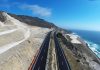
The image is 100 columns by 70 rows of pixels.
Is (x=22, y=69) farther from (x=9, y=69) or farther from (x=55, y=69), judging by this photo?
(x=55, y=69)

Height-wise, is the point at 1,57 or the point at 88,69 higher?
the point at 1,57

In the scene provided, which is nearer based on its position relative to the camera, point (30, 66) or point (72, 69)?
point (30, 66)

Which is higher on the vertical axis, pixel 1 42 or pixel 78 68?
pixel 1 42

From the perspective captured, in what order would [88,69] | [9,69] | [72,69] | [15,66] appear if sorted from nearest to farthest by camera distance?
1. [9,69]
2. [15,66]
3. [72,69]
4. [88,69]

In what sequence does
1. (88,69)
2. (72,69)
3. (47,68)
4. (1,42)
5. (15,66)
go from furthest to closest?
(1,42) → (88,69) → (72,69) → (47,68) → (15,66)

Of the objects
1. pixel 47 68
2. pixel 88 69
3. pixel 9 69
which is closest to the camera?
pixel 9 69

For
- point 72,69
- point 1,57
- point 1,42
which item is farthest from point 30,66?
point 1,42

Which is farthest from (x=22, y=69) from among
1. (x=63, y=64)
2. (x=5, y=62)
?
(x=63, y=64)

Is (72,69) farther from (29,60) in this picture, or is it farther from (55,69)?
(29,60)

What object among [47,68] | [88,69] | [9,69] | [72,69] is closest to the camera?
[9,69]
